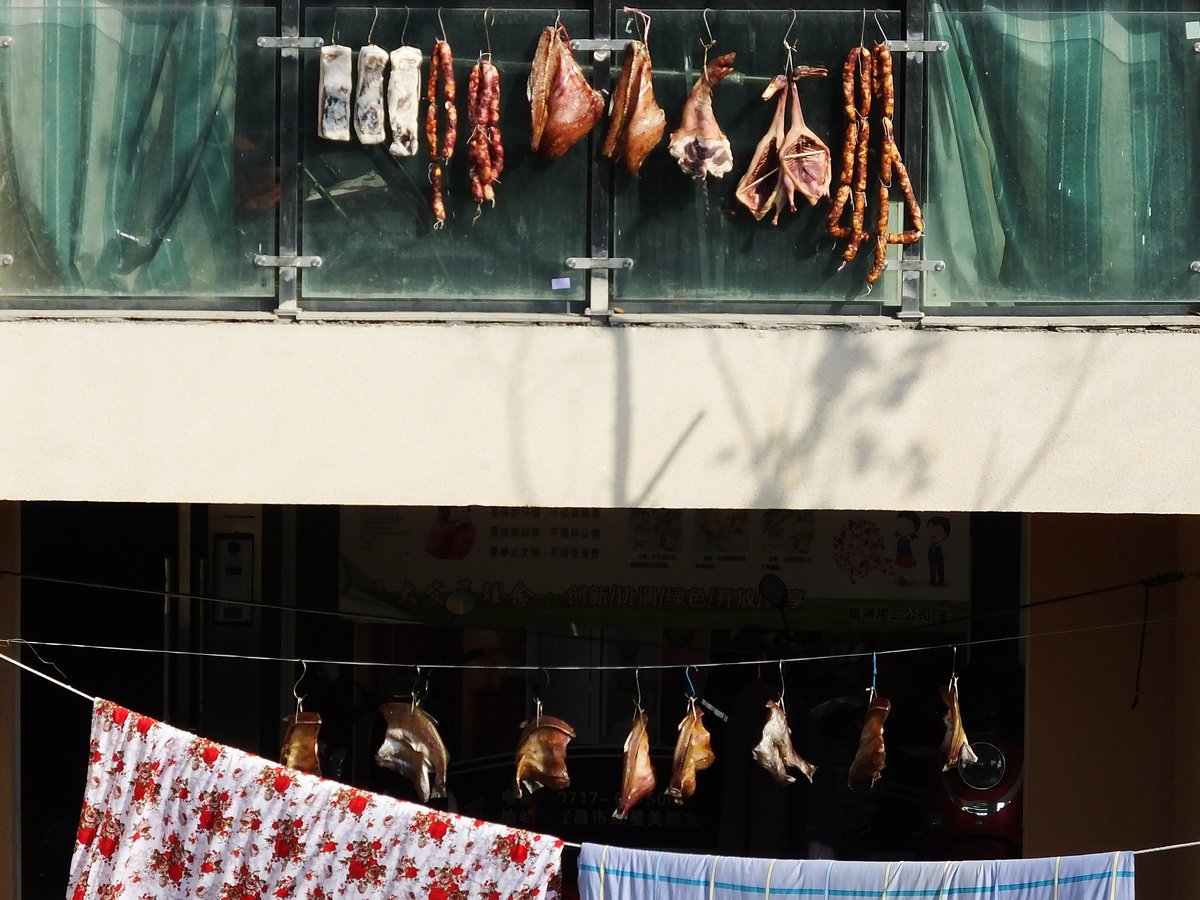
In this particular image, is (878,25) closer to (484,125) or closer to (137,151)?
(484,125)

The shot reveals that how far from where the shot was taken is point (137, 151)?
16.7ft

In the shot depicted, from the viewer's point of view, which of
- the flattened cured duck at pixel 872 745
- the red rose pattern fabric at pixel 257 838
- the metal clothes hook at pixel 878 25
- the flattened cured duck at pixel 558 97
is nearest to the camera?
the red rose pattern fabric at pixel 257 838

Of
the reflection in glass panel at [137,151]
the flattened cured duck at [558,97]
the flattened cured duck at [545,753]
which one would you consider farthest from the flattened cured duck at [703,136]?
the flattened cured duck at [545,753]

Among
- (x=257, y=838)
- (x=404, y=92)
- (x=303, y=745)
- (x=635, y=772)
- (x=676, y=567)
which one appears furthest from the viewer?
(x=676, y=567)

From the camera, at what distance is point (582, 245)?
506 cm

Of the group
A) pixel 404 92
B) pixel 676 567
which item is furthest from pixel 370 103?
pixel 676 567

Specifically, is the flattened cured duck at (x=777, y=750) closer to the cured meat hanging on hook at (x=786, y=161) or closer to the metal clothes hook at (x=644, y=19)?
the cured meat hanging on hook at (x=786, y=161)

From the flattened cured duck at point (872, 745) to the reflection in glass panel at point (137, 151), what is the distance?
3.10m

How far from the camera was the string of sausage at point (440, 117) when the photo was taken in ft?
16.3

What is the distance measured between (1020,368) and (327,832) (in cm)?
308

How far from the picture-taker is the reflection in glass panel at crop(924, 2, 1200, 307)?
4.99 metres

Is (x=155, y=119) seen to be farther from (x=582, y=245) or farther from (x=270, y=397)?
(x=582, y=245)

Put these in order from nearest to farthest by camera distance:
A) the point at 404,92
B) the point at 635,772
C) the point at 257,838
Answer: the point at 257,838 → the point at 404,92 → the point at 635,772

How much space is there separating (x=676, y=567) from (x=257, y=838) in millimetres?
3590
